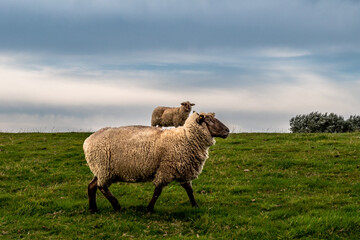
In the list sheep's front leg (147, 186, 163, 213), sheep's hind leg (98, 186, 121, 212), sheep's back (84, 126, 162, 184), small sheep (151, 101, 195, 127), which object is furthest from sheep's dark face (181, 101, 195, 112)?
sheep's front leg (147, 186, 163, 213)

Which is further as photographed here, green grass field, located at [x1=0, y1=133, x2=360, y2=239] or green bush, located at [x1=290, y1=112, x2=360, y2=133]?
green bush, located at [x1=290, y1=112, x2=360, y2=133]

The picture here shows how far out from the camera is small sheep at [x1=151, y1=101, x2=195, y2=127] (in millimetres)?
25208

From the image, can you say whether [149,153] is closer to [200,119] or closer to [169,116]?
[200,119]

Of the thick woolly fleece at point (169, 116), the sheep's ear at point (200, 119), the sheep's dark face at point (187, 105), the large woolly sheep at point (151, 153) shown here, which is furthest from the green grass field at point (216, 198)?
the thick woolly fleece at point (169, 116)

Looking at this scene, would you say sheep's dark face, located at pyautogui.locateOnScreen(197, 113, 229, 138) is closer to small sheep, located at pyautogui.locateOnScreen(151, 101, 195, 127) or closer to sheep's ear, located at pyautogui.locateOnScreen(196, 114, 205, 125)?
sheep's ear, located at pyautogui.locateOnScreen(196, 114, 205, 125)

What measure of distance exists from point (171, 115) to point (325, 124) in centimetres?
1790

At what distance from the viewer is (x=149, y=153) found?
33.7 ft

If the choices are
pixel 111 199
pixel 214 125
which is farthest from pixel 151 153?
pixel 214 125

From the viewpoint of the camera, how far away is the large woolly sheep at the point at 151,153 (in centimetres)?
1024

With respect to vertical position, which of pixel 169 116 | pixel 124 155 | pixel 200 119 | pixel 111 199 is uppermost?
pixel 169 116

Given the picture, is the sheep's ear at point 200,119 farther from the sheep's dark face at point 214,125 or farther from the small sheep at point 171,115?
the small sheep at point 171,115

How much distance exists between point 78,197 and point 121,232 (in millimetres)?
4101

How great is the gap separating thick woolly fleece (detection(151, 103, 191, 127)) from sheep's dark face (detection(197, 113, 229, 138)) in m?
14.5

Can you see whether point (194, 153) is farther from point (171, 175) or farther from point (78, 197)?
point (78, 197)
